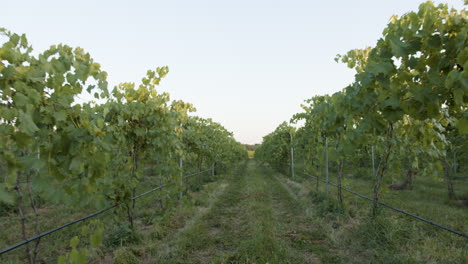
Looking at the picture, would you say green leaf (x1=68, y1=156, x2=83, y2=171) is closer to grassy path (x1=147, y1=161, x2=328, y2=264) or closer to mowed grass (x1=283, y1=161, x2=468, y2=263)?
grassy path (x1=147, y1=161, x2=328, y2=264)

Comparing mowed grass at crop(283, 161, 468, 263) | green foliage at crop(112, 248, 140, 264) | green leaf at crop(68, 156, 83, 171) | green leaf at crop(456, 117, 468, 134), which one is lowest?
green foliage at crop(112, 248, 140, 264)

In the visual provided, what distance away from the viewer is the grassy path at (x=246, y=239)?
4.08 meters

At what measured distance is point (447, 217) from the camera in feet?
20.8

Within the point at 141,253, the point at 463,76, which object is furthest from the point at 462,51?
the point at 141,253

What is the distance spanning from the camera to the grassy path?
13.4ft

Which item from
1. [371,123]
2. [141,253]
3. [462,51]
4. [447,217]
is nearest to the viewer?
[462,51]

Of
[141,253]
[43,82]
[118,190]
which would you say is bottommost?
[141,253]

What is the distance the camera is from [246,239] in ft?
16.0

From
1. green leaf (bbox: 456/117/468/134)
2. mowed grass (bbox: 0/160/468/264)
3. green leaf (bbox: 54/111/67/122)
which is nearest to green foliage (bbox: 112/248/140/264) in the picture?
mowed grass (bbox: 0/160/468/264)

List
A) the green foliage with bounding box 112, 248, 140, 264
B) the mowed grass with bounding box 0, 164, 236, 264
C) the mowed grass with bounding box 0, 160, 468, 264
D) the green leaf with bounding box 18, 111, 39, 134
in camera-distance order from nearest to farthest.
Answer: the green leaf with bounding box 18, 111, 39, 134, the green foliage with bounding box 112, 248, 140, 264, the mowed grass with bounding box 0, 160, 468, 264, the mowed grass with bounding box 0, 164, 236, 264

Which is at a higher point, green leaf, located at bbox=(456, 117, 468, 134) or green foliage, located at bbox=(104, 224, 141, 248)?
green leaf, located at bbox=(456, 117, 468, 134)

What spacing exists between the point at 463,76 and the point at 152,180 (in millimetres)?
13204

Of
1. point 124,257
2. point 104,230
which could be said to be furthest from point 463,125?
point 104,230

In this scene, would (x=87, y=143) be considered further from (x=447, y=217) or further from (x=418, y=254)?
(x=447, y=217)
